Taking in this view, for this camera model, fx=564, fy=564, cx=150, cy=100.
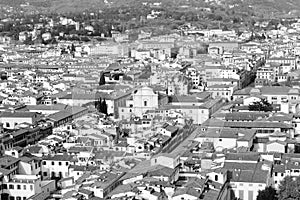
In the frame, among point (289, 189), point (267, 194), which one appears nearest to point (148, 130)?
point (267, 194)

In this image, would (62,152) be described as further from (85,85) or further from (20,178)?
(85,85)

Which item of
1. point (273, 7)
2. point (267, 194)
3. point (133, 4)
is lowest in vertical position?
point (267, 194)

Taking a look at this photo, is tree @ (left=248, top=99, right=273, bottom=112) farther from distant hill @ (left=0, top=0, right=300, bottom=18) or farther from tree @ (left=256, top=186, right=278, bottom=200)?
distant hill @ (left=0, top=0, right=300, bottom=18)

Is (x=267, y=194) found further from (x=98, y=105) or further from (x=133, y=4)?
(x=133, y=4)

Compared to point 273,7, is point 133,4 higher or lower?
higher

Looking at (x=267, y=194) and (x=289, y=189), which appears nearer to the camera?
(x=289, y=189)

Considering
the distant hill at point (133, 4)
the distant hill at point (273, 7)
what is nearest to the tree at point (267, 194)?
the distant hill at point (133, 4)

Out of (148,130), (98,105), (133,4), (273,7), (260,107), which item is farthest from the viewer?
(133,4)

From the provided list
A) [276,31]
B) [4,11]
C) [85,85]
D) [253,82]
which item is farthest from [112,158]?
[4,11]
